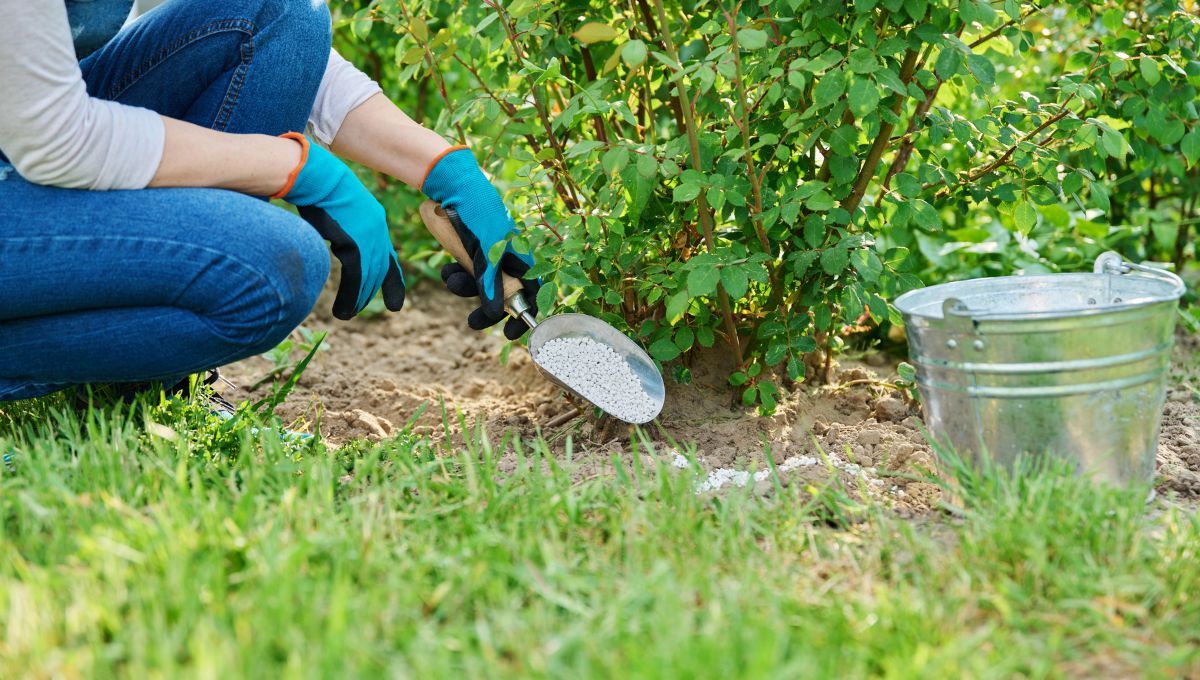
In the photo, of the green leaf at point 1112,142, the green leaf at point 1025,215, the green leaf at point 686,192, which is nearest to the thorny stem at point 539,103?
the green leaf at point 686,192

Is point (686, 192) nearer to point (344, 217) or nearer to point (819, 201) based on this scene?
point (819, 201)

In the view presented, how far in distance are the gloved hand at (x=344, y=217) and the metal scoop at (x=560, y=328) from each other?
0.39 ft

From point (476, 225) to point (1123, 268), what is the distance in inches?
43.9

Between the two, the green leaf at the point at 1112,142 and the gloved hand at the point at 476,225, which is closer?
the green leaf at the point at 1112,142

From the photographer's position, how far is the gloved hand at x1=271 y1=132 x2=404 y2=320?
1.90 meters

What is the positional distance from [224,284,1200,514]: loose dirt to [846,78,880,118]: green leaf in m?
0.55

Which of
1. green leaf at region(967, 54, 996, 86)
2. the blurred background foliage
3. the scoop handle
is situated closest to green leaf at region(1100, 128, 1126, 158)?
the blurred background foliage

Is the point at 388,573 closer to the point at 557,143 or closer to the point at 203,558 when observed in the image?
the point at 203,558

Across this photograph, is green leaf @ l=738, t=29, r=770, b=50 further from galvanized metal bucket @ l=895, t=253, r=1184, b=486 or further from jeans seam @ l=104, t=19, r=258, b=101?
jeans seam @ l=104, t=19, r=258, b=101

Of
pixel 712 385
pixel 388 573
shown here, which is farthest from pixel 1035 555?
pixel 712 385

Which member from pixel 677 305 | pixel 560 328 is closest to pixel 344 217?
pixel 560 328

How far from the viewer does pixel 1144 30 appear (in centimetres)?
244

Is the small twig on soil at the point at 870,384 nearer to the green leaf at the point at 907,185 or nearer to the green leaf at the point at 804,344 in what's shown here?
the green leaf at the point at 804,344

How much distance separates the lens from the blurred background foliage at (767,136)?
1.86 metres
